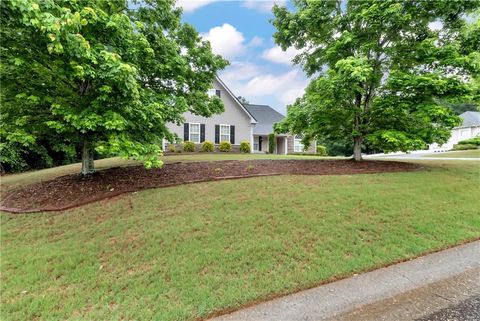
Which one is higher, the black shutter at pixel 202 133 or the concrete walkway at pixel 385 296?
the black shutter at pixel 202 133

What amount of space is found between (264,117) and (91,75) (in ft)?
72.5

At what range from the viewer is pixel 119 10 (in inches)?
298

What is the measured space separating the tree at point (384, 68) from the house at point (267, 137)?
13088 millimetres

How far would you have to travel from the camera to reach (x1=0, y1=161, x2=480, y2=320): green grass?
328 centimetres

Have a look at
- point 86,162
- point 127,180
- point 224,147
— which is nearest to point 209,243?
point 127,180

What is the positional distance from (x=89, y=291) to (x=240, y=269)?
6.77 feet

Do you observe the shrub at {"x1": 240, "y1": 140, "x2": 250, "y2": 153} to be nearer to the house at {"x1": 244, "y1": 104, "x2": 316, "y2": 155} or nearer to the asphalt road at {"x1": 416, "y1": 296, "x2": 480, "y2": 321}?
the house at {"x1": 244, "y1": 104, "x2": 316, "y2": 155}

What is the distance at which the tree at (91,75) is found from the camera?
4.21 meters

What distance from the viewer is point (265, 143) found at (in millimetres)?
24688

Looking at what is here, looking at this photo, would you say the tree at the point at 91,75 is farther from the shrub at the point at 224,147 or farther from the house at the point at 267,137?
the house at the point at 267,137

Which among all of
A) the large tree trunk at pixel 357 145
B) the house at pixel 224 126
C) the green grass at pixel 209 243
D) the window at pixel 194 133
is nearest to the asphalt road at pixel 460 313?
the green grass at pixel 209 243

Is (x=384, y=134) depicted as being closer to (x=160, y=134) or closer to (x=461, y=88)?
(x=461, y=88)

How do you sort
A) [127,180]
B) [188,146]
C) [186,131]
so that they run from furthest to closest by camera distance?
[186,131], [188,146], [127,180]

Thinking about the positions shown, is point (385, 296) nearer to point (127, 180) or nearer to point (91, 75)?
point (91, 75)
